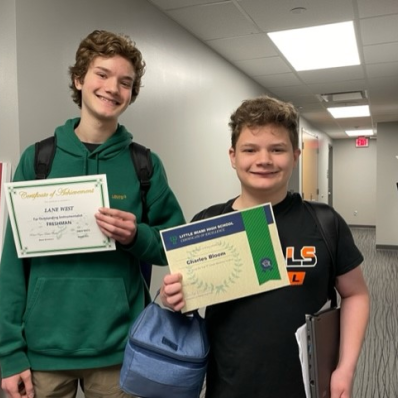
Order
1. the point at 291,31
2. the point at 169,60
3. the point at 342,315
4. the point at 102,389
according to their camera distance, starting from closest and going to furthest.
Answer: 1. the point at 342,315
2. the point at 102,389
3. the point at 169,60
4. the point at 291,31

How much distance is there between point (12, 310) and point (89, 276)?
0.71 feet

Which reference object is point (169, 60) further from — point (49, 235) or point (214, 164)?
point (49, 235)

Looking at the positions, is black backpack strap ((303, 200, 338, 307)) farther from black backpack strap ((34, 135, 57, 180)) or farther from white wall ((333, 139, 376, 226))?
white wall ((333, 139, 376, 226))

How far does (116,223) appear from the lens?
1.10 meters

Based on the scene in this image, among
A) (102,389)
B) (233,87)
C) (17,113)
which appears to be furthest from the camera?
(233,87)

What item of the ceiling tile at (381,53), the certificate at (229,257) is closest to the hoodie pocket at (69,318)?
the certificate at (229,257)

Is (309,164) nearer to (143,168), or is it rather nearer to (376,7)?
(376,7)

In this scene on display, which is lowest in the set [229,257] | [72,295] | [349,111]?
[72,295]

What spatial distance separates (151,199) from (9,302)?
1.54ft

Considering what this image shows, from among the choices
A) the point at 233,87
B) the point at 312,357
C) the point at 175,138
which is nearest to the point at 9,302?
the point at 312,357

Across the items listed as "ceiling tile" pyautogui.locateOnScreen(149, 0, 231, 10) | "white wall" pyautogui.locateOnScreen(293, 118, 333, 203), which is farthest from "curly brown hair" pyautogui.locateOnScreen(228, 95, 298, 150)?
"white wall" pyautogui.locateOnScreen(293, 118, 333, 203)

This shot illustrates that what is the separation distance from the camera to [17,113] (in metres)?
1.67

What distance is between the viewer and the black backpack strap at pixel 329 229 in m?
1.04

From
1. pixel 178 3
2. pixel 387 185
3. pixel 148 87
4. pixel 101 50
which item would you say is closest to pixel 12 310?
pixel 101 50
